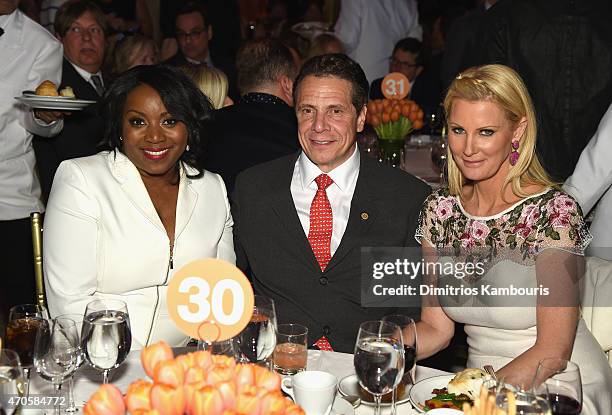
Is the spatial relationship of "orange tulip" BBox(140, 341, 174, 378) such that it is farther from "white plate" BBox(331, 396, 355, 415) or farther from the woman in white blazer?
the woman in white blazer

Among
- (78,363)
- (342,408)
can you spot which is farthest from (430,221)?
(78,363)

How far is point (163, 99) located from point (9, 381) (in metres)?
1.38

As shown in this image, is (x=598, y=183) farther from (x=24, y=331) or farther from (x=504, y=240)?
(x=24, y=331)

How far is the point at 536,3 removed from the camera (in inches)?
164

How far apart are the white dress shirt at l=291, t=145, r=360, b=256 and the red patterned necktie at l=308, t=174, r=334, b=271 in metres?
0.03

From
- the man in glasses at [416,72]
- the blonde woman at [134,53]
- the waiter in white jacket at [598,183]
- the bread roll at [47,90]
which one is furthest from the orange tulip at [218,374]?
the man in glasses at [416,72]

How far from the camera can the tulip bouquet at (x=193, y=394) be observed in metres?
1.15

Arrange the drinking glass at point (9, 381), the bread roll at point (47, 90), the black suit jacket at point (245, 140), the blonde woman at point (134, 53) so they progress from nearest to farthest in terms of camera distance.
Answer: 1. the drinking glass at point (9, 381)
2. the black suit jacket at point (245, 140)
3. the bread roll at point (47, 90)
4. the blonde woman at point (134, 53)

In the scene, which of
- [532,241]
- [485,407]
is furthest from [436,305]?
[485,407]

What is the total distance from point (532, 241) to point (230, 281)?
46.2 inches

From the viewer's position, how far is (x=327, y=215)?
2.74 metres

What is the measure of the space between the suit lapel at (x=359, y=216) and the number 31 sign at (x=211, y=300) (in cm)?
111

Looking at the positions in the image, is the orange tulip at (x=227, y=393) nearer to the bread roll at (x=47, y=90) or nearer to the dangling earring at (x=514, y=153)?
the dangling earring at (x=514, y=153)

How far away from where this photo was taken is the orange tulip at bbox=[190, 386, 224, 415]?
1143 millimetres
